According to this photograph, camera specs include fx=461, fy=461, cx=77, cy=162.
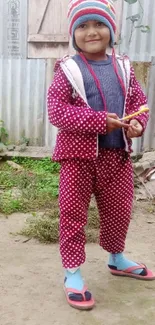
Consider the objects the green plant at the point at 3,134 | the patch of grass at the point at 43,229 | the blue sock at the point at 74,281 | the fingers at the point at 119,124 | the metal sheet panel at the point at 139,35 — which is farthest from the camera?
the green plant at the point at 3,134

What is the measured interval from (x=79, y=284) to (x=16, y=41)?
3793 millimetres

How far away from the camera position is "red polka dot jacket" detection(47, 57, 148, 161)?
6.77 ft

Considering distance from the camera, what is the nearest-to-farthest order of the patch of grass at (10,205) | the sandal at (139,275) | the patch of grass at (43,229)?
the sandal at (139,275), the patch of grass at (43,229), the patch of grass at (10,205)

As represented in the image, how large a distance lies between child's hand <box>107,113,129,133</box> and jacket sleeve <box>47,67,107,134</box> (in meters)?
0.02

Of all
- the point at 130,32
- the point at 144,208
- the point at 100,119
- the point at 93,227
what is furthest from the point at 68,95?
the point at 130,32

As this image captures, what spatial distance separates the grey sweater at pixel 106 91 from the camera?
2166mm

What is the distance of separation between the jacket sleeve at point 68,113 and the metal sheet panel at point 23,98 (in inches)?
127

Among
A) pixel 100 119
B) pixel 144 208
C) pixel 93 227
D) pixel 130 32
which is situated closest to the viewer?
pixel 100 119

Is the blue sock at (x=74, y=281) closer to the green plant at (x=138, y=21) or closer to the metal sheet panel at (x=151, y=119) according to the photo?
the metal sheet panel at (x=151, y=119)

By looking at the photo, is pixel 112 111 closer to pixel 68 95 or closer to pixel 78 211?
pixel 68 95

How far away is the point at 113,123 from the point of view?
2049 millimetres

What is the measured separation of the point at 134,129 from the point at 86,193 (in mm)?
408

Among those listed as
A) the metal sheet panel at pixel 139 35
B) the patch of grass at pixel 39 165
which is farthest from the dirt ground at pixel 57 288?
the metal sheet panel at pixel 139 35

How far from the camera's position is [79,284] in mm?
2281
